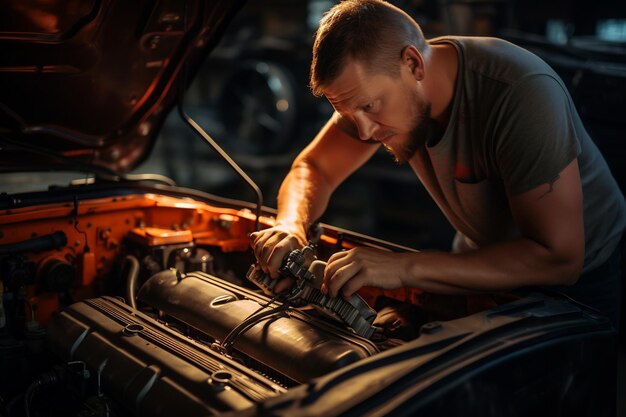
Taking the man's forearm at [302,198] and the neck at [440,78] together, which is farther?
the man's forearm at [302,198]

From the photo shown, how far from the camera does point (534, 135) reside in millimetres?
1432

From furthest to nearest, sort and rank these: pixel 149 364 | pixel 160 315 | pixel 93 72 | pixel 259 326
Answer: pixel 93 72 < pixel 160 315 < pixel 259 326 < pixel 149 364

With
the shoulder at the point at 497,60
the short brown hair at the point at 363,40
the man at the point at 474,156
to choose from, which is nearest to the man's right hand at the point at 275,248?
the man at the point at 474,156

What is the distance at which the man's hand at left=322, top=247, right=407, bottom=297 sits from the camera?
139cm

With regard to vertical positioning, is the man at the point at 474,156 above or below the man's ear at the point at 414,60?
below

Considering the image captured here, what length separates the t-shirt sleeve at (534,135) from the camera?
1418mm

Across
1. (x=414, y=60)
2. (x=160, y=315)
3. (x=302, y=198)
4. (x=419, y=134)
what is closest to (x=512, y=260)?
(x=419, y=134)

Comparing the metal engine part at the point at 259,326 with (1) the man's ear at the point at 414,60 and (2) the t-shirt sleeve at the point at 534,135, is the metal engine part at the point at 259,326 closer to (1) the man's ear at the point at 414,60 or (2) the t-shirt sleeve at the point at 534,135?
(2) the t-shirt sleeve at the point at 534,135

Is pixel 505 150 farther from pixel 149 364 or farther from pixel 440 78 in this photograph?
pixel 149 364

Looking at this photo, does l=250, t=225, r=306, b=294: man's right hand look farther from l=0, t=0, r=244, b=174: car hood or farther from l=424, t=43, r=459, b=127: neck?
l=0, t=0, r=244, b=174: car hood

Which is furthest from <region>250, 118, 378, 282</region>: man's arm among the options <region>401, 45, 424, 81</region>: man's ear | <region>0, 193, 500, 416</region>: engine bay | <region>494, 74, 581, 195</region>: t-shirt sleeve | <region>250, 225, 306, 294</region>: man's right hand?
<region>494, 74, 581, 195</region>: t-shirt sleeve

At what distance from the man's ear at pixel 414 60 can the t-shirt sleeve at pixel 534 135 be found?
8.4 inches

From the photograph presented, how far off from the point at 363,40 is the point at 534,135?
44 cm

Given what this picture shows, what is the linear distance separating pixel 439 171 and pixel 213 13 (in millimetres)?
842
